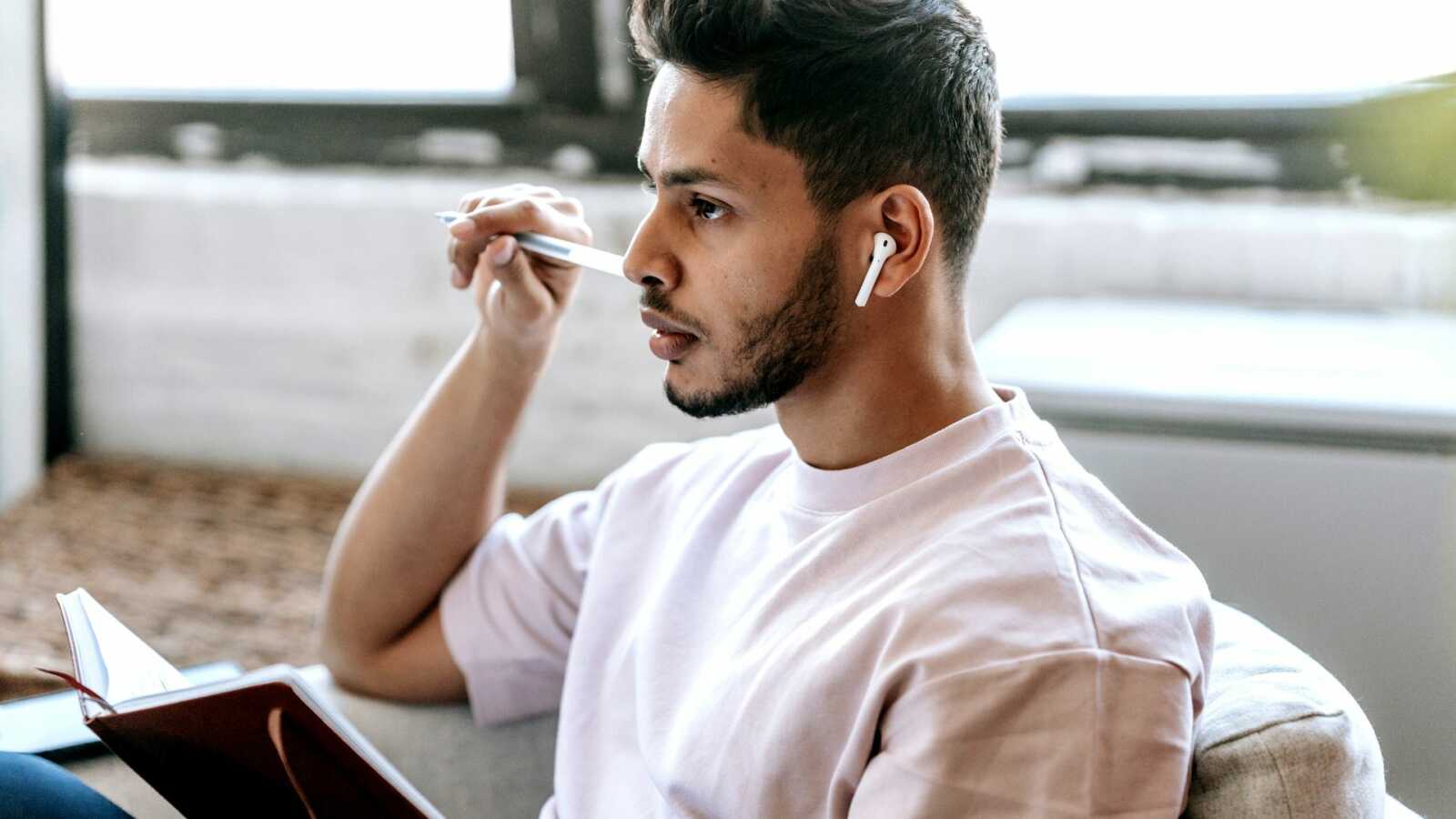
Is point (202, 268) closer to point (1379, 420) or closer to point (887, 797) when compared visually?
point (1379, 420)

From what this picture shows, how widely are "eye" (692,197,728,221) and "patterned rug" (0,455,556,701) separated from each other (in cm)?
133

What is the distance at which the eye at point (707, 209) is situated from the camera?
3.29ft

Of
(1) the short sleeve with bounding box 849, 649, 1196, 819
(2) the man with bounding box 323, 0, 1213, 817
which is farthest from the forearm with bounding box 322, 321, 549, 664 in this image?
(1) the short sleeve with bounding box 849, 649, 1196, 819

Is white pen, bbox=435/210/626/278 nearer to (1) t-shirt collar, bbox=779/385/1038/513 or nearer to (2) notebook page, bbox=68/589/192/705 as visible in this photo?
(1) t-shirt collar, bbox=779/385/1038/513

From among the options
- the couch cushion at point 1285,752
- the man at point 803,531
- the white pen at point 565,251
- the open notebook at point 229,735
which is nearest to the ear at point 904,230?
the man at point 803,531

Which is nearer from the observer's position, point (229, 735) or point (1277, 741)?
point (1277, 741)

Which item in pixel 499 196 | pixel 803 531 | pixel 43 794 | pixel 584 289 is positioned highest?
pixel 499 196

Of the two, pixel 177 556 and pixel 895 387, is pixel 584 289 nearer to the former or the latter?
pixel 177 556

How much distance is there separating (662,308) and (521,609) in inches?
14.6

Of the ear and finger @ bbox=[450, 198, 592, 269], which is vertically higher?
the ear

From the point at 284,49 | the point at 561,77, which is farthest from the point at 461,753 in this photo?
the point at 284,49

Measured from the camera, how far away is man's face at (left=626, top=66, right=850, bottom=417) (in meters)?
0.98

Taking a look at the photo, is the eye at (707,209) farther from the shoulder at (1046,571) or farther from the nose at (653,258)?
the shoulder at (1046,571)

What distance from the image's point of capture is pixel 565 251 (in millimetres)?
1211
